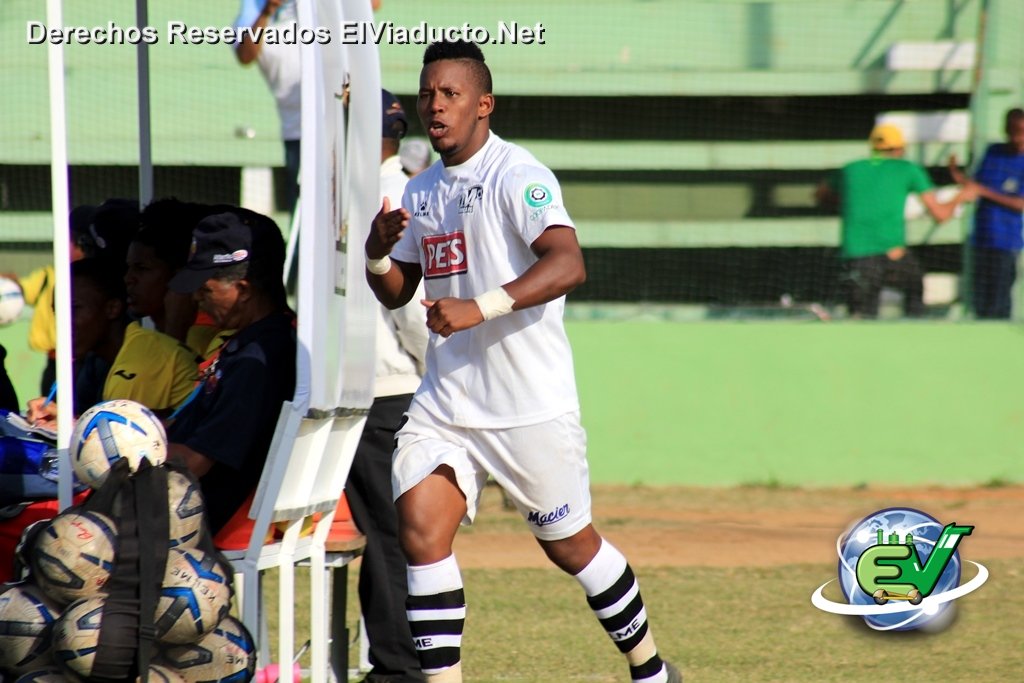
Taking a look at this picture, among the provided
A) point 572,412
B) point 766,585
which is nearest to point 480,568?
point 766,585

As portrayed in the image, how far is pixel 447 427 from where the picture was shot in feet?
15.2

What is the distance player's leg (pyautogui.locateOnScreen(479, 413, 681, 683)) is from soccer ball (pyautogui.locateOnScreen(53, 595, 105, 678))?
1339 mm

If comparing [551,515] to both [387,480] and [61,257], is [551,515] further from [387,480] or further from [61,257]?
[61,257]

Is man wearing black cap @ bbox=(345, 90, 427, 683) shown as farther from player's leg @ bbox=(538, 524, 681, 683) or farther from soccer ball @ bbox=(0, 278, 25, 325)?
soccer ball @ bbox=(0, 278, 25, 325)

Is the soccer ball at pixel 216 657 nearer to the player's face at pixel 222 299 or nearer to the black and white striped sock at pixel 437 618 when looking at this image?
the black and white striped sock at pixel 437 618

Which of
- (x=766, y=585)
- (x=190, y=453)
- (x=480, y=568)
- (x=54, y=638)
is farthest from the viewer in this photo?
(x=480, y=568)

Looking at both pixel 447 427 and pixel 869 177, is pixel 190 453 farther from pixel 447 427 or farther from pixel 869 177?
pixel 869 177

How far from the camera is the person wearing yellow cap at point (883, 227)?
1122 centimetres

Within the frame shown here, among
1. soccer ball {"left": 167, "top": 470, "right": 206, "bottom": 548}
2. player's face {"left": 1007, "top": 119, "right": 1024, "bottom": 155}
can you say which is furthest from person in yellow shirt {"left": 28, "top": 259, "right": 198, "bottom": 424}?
player's face {"left": 1007, "top": 119, "right": 1024, "bottom": 155}

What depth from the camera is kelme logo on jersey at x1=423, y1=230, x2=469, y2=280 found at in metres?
4.63

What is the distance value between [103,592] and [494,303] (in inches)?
53.0

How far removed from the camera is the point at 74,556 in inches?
147

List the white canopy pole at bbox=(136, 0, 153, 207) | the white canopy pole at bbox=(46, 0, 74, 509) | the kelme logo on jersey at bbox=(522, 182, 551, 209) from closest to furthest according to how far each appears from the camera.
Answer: the white canopy pole at bbox=(46, 0, 74, 509) < the kelme logo on jersey at bbox=(522, 182, 551, 209) < the white canopy pole at bbox=(136, 0, 153, 207)

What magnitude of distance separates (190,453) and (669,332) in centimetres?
727
